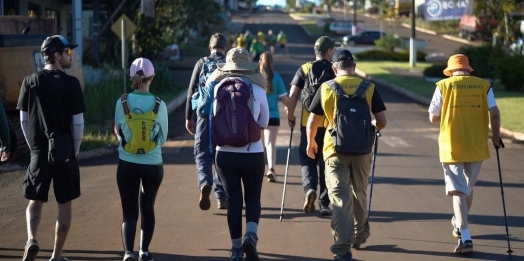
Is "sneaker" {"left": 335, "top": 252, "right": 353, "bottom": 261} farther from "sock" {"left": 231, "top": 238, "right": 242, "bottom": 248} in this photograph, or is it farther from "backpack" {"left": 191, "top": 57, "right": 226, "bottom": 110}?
"backpack" {"left": 191, "top": 57, "right": 226, "bottom": 110}

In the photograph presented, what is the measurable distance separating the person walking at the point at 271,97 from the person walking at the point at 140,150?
4.57 metres

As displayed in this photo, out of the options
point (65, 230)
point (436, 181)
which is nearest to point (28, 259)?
point (65, 230)

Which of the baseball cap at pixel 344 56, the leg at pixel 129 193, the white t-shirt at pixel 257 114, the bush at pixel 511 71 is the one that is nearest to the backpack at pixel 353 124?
the baseball cap at pixel 344 56

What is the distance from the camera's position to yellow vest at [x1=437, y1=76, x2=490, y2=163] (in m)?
8.20

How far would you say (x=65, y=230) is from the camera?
24.1 ft

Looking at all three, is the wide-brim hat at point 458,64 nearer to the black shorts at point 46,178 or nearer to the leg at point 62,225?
the black shorts at point 46,178

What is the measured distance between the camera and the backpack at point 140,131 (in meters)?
7.23

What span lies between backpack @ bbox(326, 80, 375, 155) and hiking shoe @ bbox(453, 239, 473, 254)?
1357mm

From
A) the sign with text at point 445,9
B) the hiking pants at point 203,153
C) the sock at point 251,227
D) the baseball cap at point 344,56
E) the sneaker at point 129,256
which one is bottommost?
the sneaker at point 129,256

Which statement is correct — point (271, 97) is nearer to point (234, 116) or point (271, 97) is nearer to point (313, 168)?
point (313, 168)

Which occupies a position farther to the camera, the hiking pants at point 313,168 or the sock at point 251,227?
the hiking pants at point 313,168

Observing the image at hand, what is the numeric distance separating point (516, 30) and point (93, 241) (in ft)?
84.7

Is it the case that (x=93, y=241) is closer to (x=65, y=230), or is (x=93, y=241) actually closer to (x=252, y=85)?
(x=65, y=230)

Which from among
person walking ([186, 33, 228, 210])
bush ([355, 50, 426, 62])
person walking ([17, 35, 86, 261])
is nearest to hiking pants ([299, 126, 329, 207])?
person walking ([186, 33, 228, 210])
